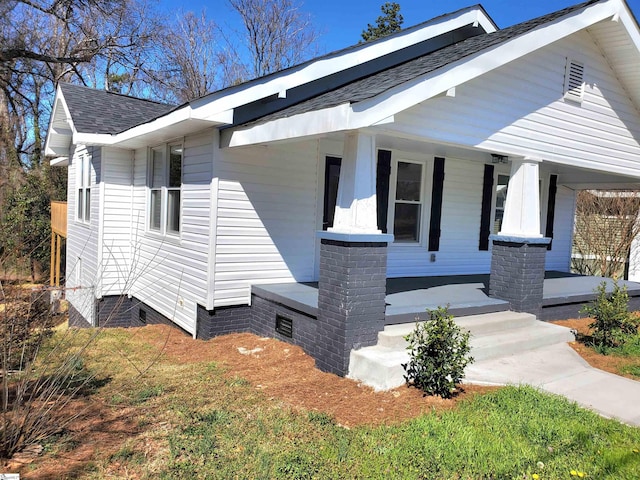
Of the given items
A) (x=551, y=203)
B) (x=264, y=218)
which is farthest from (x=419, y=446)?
(x=551, y=203)

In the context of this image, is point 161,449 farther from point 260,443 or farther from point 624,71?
point 624,71

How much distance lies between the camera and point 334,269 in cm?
518

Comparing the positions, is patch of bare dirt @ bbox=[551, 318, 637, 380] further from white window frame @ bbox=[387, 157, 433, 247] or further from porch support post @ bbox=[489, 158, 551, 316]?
white window frame @ bbox=[387, 157, 433, 247]

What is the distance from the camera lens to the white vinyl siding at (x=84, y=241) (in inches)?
386

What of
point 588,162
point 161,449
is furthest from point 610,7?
point 161,449

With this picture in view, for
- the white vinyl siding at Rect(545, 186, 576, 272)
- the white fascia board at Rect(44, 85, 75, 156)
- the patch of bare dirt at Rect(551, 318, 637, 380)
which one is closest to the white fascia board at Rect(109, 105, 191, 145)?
the white fascia board at Rect(44, 85, 75, 156)

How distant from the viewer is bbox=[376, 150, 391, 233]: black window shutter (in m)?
7.97

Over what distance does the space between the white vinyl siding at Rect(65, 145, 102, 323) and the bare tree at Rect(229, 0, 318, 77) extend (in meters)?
14.7

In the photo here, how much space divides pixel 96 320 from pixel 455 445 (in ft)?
26.6

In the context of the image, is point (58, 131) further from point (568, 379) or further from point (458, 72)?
point (568, 379)

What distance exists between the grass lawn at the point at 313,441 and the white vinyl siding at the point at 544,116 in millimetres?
3054

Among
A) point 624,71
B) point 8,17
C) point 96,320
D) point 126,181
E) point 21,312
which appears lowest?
point 96,320

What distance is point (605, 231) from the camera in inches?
592

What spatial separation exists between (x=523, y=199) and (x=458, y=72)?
2609mm
